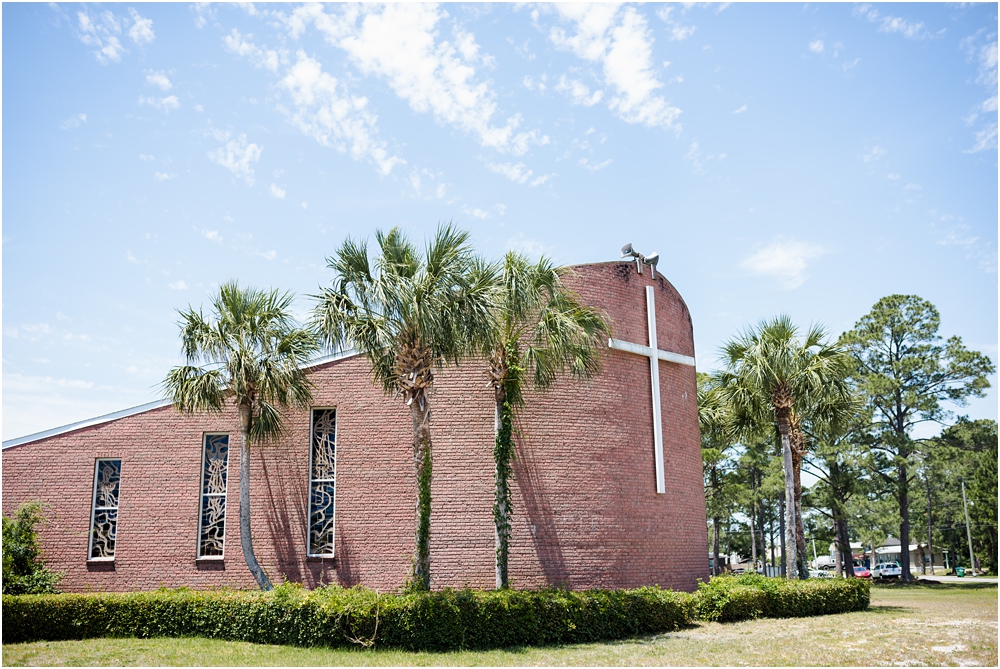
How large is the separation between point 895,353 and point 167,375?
35135mm

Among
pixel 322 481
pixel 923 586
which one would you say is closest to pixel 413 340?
pixel 322 481

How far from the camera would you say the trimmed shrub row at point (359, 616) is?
1377 cm

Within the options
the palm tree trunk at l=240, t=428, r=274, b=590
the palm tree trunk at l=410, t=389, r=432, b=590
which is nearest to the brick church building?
the palm tree trunk at l=240, t=428, r=274, b=590

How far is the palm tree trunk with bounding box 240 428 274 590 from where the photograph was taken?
18.0m

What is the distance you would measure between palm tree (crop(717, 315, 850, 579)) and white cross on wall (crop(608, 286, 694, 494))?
104 inches

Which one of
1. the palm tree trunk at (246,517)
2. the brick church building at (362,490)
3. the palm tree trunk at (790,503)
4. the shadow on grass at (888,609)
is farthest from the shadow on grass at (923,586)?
the palm tree trunk at (246,517)

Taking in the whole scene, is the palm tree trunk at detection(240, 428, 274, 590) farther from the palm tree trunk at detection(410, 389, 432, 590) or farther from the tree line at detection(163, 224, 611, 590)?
the palm tree trunk at detection(410, 389, 432, 590)

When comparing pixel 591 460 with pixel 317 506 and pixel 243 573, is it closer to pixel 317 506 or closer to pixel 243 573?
pixel 317 506

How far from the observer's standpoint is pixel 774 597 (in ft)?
62.1

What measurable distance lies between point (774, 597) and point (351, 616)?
10.8m

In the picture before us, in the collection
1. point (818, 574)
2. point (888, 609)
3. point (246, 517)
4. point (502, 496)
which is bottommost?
point (818, 574)

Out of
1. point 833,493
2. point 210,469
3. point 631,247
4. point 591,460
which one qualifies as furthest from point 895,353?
point 210,469

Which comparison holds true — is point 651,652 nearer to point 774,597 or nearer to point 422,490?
point 422,490

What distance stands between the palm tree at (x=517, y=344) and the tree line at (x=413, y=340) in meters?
0.03
